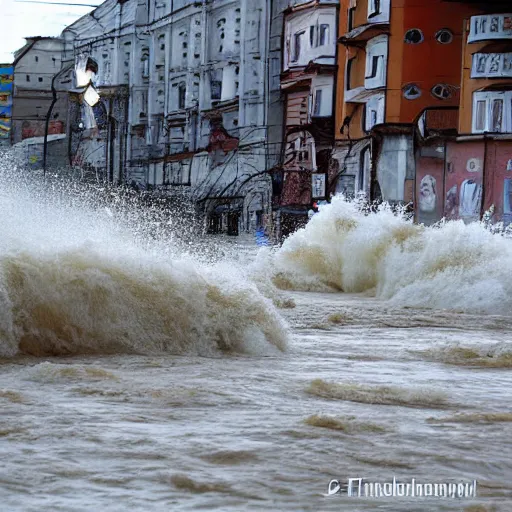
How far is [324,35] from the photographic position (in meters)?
24.8

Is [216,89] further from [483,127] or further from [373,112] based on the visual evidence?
[483,127]

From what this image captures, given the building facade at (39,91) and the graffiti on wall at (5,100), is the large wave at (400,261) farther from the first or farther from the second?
the graffiti on wall at (5,100)

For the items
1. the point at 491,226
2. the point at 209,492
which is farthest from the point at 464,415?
the point at 491,226

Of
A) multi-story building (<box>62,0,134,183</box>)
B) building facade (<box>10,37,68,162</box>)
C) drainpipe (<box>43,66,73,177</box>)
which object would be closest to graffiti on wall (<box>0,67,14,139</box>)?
building facade (<box>10,37,68,162</box>)

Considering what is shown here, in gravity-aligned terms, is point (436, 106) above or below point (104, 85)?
below

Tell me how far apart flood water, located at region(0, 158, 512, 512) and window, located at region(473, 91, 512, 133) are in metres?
11.7

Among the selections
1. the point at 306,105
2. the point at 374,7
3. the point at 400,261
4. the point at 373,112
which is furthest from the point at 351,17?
the point at 400,261

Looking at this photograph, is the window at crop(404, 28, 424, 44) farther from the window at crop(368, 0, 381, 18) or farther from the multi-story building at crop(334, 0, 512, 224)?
the window at crop(368, 0, 381, 18)

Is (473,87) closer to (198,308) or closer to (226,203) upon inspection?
(226,203)

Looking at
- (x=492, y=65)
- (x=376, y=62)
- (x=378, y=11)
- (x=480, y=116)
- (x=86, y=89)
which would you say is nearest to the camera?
(x=480, y=116)

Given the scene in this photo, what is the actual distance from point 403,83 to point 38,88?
16730 mm

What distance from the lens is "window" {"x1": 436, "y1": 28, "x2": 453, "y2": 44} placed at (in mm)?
22281

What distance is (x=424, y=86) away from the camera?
22.4m

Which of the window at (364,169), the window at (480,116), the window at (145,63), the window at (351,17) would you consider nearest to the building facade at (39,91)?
the window at (145,63)
